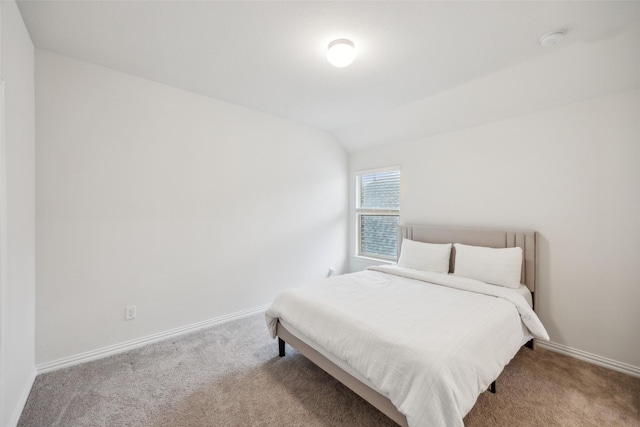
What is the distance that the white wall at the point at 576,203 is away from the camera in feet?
6.66

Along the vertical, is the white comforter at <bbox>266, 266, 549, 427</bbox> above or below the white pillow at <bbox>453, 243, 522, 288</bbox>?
below

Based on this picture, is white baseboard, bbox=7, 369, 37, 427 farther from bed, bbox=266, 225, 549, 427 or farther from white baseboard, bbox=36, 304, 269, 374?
bed, bbox=266, 225, 549, 427

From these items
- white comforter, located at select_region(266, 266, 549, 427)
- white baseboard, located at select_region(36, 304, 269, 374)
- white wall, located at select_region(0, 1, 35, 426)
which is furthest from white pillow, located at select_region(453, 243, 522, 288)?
white wall, located at select_region(0, 1, 35, 426)

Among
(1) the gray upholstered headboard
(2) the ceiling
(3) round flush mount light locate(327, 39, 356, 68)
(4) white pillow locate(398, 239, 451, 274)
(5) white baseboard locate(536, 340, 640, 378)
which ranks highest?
(2) the ceiling

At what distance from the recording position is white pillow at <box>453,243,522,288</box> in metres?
2.33

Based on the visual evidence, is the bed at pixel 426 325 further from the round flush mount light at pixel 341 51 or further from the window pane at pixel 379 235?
the round flush mount light at pixel 341 51

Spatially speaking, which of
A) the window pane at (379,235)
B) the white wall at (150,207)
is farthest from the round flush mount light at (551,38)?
the white wall at (150,207)

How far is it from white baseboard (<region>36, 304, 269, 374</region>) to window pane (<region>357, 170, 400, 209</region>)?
2380 millimetres

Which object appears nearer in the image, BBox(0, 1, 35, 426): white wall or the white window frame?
BBox(0, 1, 35, 426): white wall

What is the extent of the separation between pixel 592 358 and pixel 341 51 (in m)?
3.21

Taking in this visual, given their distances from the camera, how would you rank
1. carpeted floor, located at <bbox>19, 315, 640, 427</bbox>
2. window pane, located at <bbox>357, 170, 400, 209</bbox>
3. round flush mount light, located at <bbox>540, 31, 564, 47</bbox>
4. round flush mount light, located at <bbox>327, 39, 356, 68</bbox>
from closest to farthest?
carpeted floor, located at <bbox>19, 315, 640, 427</bbox>
round flush mount light, located at <bbox>540, 31, 564, 47</bbox>
round flush mount light, located at <bbox>327, 39, 356, 68</bbox>
window pane, located at <bbox>357, 170, 400, 209</bbox>

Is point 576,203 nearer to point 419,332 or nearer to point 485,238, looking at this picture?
point 485,238

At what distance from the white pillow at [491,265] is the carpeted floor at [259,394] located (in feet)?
2.17

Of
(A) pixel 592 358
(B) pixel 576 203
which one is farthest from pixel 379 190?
(A) pixel 592 358
